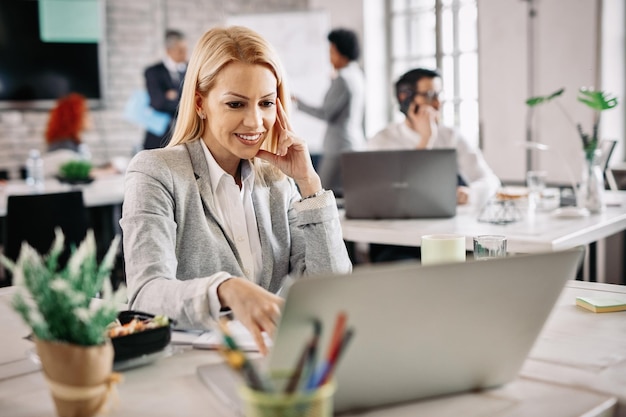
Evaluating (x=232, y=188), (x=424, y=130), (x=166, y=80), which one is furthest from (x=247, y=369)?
(x=166, y=80)

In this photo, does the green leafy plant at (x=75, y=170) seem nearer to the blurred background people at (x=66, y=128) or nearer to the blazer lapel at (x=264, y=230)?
the blurred background people at (x=66, y=128)

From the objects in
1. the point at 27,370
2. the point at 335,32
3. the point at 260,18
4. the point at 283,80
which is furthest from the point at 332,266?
the point at 260,18

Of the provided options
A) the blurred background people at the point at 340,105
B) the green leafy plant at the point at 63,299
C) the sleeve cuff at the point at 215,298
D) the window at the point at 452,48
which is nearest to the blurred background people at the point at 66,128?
the blurred background people at the point at 340,105

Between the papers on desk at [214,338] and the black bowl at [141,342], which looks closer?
the black bowl at [141,342]

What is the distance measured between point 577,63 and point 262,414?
4846 millimetres

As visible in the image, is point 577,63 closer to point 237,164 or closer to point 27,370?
point 237,164

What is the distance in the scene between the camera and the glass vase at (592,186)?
107 inches

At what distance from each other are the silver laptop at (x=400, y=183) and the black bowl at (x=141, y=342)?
1.50 m

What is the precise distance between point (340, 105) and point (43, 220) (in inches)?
87.7

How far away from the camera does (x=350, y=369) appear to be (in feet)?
2.86

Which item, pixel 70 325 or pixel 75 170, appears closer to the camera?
pixel 70 325

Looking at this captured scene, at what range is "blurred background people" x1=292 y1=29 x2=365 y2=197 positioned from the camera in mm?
4773

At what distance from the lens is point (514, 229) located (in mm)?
2361

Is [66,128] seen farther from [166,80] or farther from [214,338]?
[214,338]
